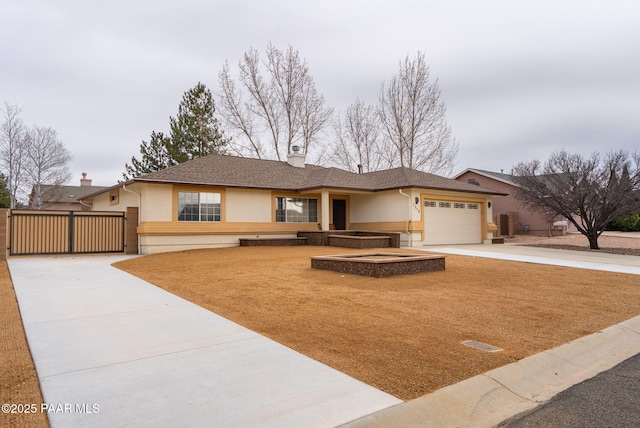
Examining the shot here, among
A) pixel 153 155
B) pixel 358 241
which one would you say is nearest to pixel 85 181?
pixel 153 155

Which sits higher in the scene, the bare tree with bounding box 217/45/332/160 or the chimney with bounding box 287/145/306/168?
the bare tree with bounding box 217/45/332/160

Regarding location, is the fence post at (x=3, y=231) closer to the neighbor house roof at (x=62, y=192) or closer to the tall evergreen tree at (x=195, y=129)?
the neighbor house roof at (x=62, y=192)

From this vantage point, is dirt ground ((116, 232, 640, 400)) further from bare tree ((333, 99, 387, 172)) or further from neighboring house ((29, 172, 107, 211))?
neighboring house ((29, 172, 107, 211))

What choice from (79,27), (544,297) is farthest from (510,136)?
(79,27)

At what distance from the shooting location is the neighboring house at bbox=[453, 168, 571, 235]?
28422 millimetres

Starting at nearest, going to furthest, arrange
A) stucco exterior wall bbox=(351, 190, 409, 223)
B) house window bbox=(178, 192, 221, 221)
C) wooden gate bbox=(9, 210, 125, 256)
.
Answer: wooden gate bbox=(9, 210, 125, 256) → house window bbox=(178, 192, 221, 221) → stucco exterior wall bbox=(351, 190, 409, 223)

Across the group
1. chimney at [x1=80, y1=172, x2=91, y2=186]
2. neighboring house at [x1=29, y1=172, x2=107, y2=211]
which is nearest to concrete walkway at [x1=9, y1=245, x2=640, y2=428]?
neighboring house at [x1=29, y1=172, x2=107, y2=211]

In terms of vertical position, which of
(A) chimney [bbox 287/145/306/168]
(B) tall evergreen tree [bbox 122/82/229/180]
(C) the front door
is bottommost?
(C) the front door

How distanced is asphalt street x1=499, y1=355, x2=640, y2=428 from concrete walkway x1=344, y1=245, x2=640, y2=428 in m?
0.09

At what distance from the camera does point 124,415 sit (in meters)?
2.73

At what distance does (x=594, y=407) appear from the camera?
10.1 ft

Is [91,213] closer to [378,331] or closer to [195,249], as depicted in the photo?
[195,249]

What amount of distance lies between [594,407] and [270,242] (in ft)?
49.8

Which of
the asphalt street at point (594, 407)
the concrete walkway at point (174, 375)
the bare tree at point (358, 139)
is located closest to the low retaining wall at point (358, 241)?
the concrete walkway at point (174, 375)
